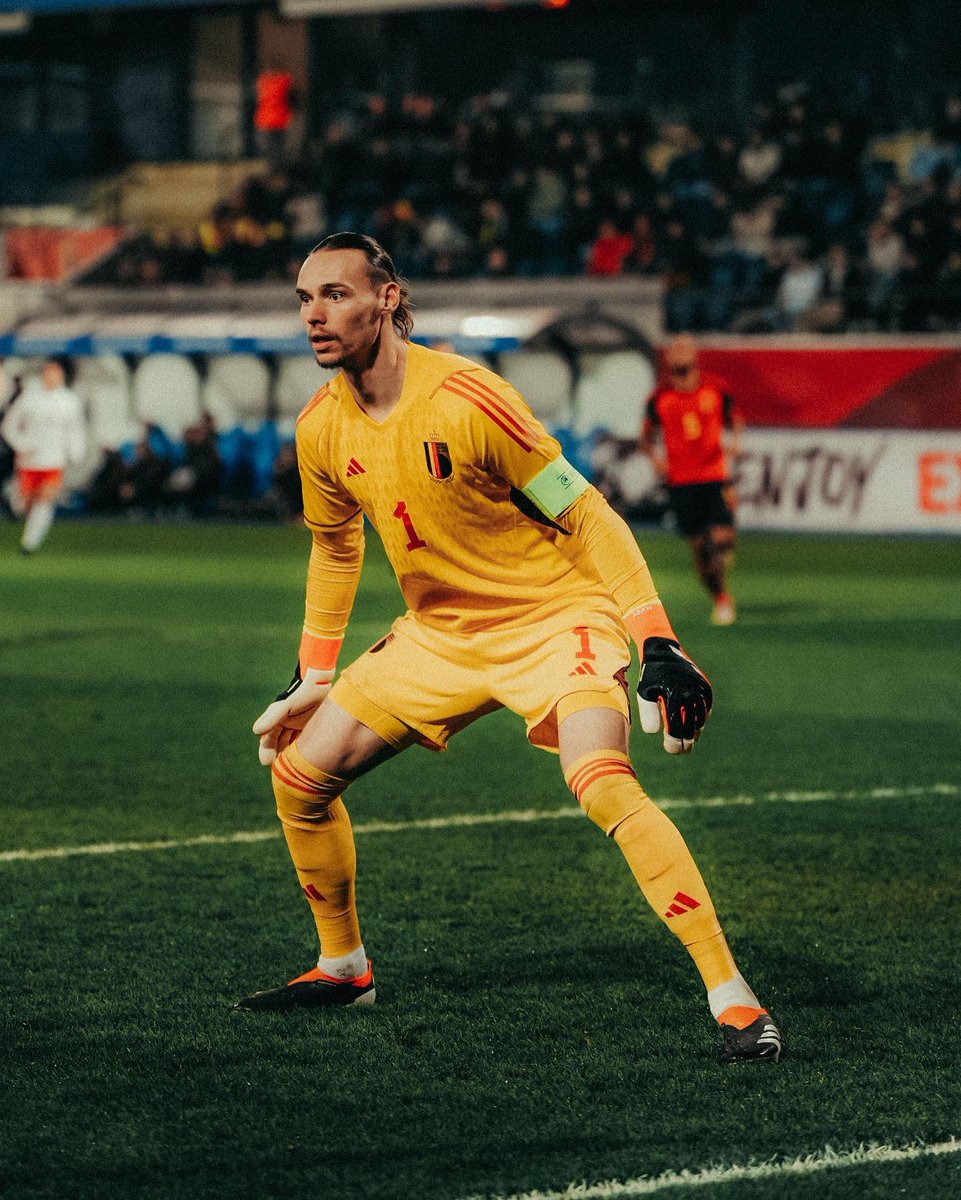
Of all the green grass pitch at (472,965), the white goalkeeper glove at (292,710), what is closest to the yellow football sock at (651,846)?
the green grass pitch at (472,965)

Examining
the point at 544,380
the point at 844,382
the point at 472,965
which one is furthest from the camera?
the point at 544,380

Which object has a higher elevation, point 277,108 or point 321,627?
point 277,108

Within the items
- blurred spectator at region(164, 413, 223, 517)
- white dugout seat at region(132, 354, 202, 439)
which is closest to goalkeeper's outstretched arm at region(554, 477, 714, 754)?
blurred spectator at region(164, 413, 223, 517)

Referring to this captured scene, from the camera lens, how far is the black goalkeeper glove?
4234 millimetres

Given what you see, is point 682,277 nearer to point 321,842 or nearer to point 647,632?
point 321,842

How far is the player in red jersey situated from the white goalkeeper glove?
32.2ft

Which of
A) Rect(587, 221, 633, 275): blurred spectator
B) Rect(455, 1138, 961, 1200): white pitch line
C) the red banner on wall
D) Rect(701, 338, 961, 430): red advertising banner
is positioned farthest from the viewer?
the red banner on wall

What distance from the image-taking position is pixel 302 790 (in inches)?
189

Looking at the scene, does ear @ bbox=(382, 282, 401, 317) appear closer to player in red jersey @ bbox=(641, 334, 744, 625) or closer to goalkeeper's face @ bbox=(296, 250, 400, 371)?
goalkeeper's face @ bbox=(296, 250, 400, 371)

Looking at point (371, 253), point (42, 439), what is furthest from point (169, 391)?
point (371, 253)

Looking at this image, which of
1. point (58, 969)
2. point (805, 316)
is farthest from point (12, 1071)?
point (805, 316)

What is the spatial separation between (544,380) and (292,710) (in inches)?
927

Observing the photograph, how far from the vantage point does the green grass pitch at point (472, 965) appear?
3.87 metres

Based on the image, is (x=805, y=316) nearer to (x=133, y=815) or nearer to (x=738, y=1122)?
(x=133, y=815)
